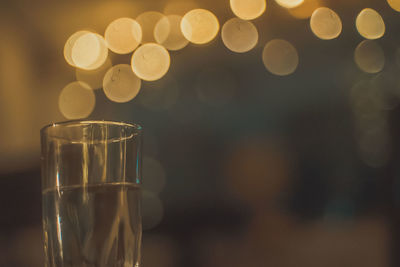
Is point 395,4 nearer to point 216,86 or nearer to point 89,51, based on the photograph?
point 216,86

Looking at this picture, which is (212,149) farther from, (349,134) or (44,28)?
(44,28)

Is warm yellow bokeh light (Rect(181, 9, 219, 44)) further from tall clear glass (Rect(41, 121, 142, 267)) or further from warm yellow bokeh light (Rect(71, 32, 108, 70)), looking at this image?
tall clear glass (Rect(41, 121, 142, 267))

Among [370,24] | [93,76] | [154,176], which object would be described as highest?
[370,24]

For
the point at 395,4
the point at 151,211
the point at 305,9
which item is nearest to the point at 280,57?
the point at 305,9

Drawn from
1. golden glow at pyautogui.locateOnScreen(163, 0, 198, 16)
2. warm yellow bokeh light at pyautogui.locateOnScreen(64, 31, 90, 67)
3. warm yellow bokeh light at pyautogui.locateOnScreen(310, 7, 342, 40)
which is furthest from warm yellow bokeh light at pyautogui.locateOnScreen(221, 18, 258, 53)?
warm yellow bokeh light at pyautogui.locateOnScreen(64, 31, 90, 67)

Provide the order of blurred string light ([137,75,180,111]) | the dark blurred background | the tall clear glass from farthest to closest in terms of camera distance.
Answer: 1. blurred string light ([137,75,180,111])
2. the dark blurred background
3. the tall clear glass

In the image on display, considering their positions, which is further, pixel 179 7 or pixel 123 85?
pixel 123 85
